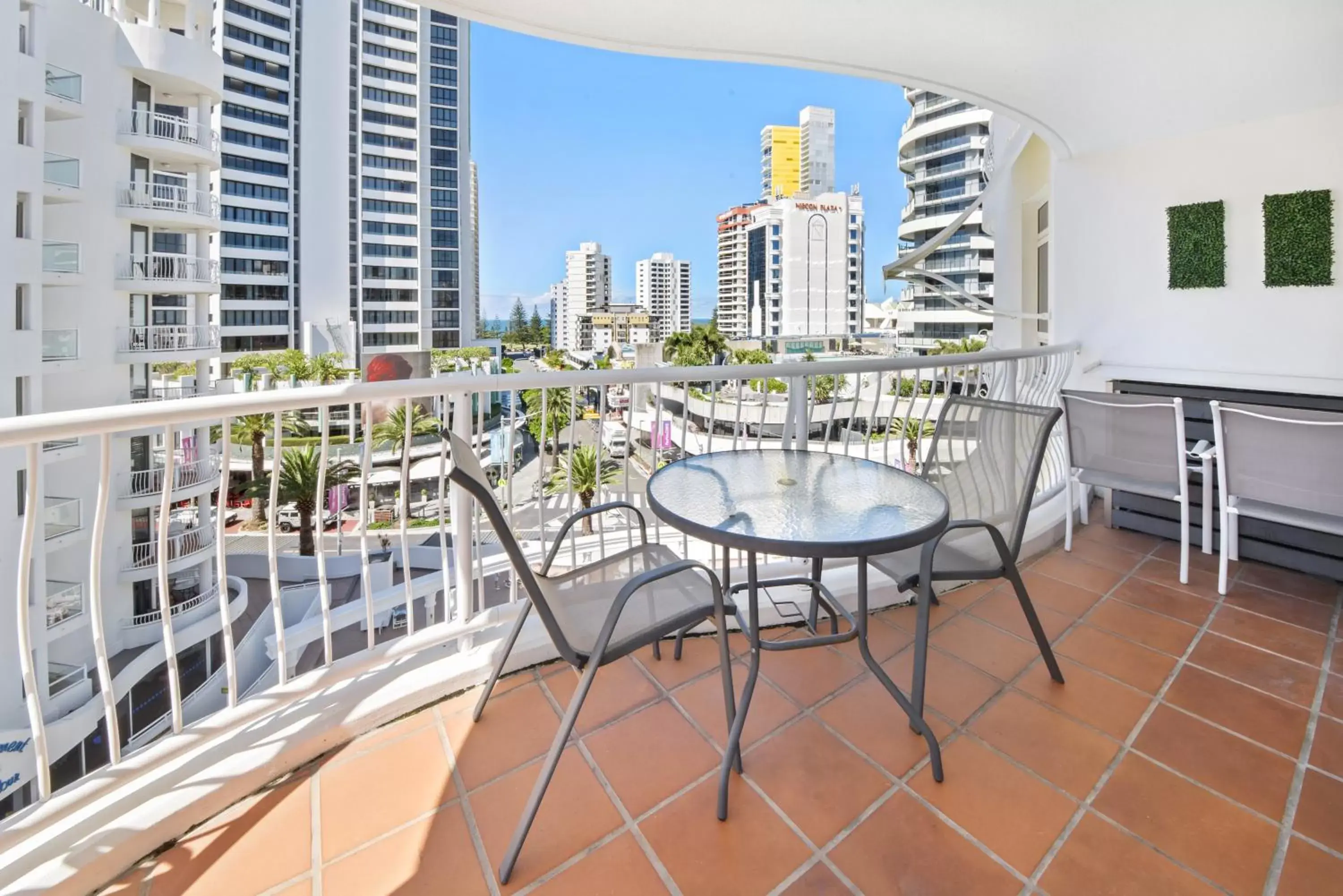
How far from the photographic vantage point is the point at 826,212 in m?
61.5

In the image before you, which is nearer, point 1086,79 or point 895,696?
point 895,696

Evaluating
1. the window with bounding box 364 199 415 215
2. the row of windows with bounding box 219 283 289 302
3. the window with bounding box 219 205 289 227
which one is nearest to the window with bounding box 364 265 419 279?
the window with bounding box 364 199 415 215

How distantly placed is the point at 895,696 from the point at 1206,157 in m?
3.82

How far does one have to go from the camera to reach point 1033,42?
108 inches

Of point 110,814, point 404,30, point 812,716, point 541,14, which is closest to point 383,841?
point 110,814

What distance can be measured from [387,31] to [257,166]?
1457 cm

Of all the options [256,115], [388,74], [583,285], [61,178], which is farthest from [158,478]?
[583,285]

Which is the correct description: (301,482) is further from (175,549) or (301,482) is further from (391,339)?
(391,339)

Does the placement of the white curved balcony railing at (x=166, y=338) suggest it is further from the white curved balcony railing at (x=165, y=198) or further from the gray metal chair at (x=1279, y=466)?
the gray metal chair at (x=1279, y=466)

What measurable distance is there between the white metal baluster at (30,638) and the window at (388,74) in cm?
5120

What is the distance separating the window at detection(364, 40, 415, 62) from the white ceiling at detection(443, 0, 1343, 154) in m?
50.5

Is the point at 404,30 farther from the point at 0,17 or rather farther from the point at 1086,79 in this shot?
the point at 1086,79

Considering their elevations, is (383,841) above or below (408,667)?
below

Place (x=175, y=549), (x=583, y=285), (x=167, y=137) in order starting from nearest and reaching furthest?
(x=167, y=137), (x=175, y=549), (x=583, y=285)
